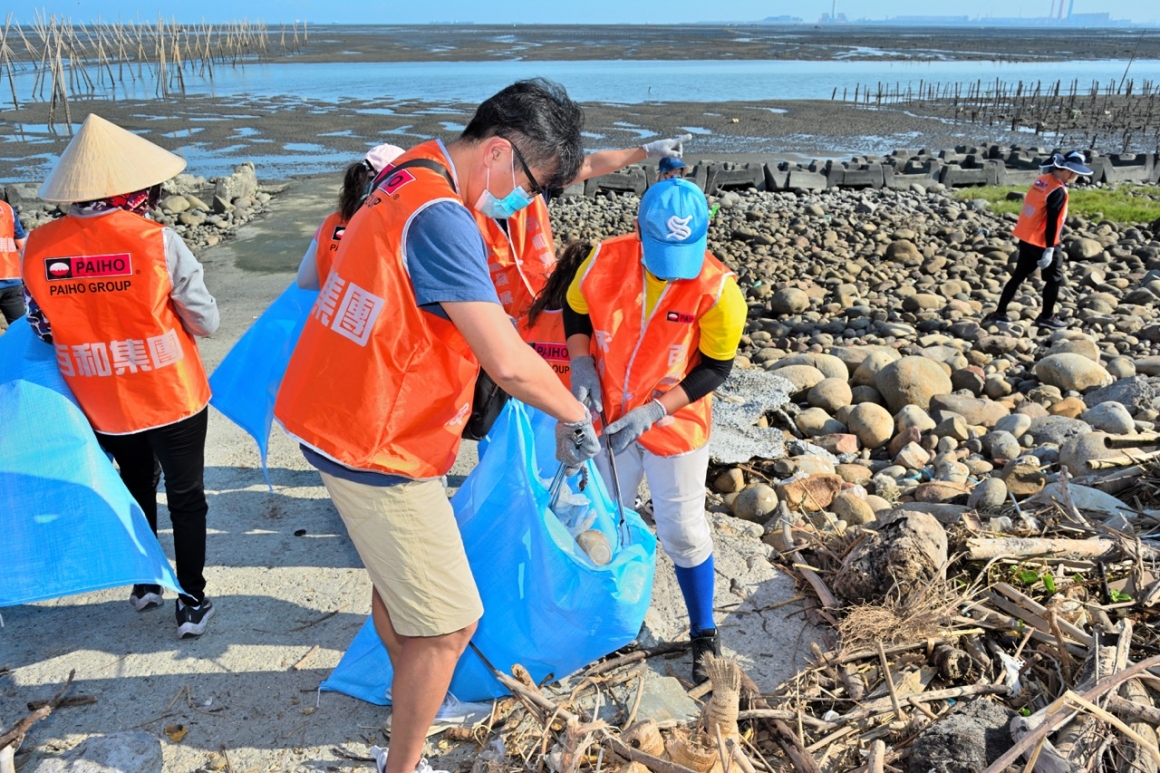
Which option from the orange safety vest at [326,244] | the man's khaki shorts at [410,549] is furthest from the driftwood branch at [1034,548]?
the orange safety vest at [326,244]

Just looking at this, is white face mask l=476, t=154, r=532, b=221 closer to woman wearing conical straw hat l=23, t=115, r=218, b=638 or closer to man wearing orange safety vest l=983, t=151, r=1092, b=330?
woman wearing conical straw hat l=23, t=115, r=218, b=638

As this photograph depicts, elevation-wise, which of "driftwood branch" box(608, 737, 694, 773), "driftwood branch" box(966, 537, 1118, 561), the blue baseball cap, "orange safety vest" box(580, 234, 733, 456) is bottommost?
"driftwood branch" box(608, 737, 694, 773)

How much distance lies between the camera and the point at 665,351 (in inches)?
107

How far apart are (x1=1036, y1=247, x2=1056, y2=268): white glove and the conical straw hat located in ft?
25.1

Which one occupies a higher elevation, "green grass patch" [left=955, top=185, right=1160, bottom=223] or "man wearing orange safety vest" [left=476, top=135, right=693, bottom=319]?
"man wearing orange safety vest" [left=476, top=135, right=693, bottom=319]

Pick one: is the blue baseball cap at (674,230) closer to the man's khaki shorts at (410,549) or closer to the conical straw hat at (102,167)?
the man's khaki shorts at (410,549)

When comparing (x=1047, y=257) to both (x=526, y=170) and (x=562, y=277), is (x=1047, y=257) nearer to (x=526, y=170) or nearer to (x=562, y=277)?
(x=562, y=277)

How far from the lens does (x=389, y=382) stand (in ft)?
6.38

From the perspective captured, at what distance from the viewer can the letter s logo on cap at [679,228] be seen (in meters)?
2.54

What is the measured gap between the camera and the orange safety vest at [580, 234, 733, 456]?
8.80 feet

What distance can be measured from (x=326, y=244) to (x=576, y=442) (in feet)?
5.58

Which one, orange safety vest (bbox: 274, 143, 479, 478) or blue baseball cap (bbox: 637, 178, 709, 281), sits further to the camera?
blue baseball cap (bbox: 637, 178, 709, 281)

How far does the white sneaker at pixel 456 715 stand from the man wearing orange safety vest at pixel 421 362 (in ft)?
1.44

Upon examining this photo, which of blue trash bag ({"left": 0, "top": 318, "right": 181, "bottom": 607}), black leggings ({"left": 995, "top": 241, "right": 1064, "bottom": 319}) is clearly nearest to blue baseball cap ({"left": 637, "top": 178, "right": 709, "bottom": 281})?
blue trash bag ({"left": 0, "top": 318, "right": 181, "bottom": 607})
